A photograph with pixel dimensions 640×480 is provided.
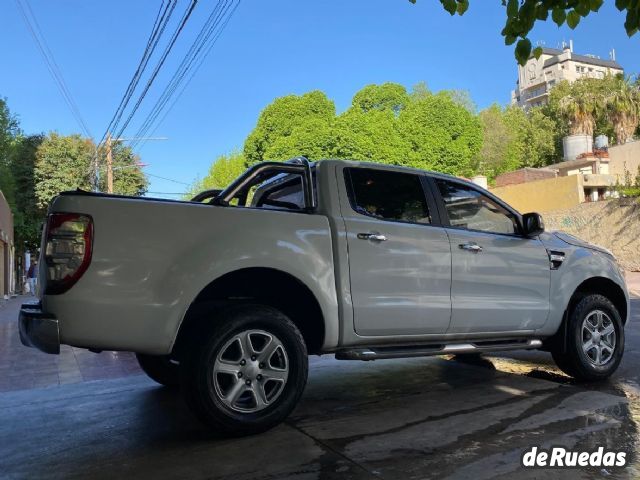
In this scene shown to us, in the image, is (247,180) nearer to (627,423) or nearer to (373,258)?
(373,258)

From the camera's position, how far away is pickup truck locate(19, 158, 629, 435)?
3.38 metres

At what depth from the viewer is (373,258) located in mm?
4176

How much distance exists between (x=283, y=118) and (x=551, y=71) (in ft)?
262

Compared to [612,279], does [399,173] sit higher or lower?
higher

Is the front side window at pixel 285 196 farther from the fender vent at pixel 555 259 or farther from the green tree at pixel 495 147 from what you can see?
the green tree at pixel 495 147

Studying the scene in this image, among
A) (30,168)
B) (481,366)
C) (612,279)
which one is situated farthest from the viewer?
(30,168)

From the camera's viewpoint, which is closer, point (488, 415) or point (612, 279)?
point (488, 415)

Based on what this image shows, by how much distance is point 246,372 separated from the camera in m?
3.71

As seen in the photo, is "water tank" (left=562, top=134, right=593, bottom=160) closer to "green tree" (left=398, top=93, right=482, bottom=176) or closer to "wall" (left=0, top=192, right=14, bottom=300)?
"green tree" (left=398, top=93, right=482, bottom=176)

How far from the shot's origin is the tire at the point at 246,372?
139 inches

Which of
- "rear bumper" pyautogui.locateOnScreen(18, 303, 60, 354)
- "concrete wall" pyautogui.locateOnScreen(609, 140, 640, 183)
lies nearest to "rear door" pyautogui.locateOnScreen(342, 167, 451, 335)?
"rear bumper" pyautogui.locateOnScreen(18, 303, 60, 354)

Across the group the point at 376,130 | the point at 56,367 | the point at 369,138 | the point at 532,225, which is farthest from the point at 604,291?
the point at 376,130

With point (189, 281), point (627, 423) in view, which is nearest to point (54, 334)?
point (189, 281)

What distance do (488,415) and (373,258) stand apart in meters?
1.46
